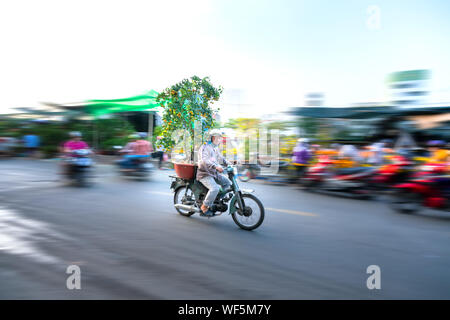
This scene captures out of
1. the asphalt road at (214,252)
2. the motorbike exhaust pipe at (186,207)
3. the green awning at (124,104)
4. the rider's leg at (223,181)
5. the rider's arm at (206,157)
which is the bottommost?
the asphalt road at (214,252)

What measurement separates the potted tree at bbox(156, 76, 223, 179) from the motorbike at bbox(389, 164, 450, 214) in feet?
54.3

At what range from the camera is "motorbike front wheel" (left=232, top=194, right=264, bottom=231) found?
4.81 m

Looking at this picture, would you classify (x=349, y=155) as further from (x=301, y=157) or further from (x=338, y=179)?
(x=301, y=157)

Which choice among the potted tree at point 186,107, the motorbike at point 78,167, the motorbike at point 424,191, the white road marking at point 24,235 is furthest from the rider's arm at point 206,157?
the potted tree at point 186,107

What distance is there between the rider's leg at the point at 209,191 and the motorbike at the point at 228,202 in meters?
0.10

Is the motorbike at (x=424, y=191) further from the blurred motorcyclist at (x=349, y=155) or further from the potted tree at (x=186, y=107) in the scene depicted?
the potted tree at (x=186, y=107)

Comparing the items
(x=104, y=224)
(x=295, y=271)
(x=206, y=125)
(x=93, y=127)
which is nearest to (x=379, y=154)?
(x=295, y=271)

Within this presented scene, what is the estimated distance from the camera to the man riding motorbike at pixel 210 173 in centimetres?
507

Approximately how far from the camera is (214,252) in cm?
385

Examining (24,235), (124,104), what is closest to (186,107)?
(124,104)

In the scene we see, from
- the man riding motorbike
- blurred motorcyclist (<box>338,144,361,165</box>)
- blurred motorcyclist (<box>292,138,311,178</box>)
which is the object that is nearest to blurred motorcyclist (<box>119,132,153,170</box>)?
blurred motorcyclist (<box>292,138,311,178</box>)

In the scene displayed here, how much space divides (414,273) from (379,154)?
6.02 m

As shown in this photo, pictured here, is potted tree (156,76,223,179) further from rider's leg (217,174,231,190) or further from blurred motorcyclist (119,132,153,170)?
rider's leg (217,174,231,190)
